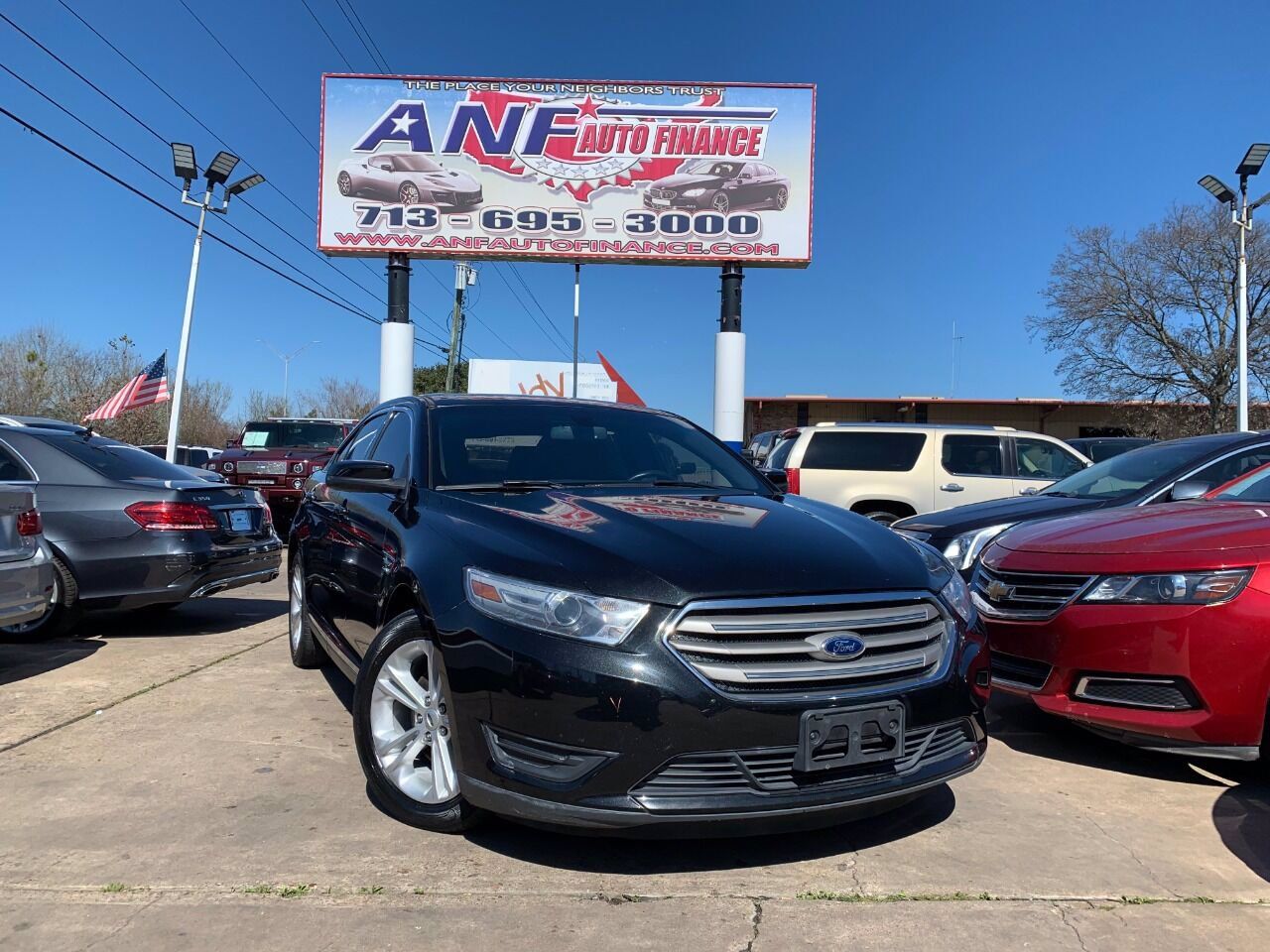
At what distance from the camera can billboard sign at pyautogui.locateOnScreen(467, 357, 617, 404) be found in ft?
80.0

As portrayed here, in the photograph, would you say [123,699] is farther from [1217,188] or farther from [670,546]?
[1217,188]

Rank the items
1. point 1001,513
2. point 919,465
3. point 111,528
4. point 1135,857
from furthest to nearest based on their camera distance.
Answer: point 919,465
point 1001,513
point 111,528
point 1135,857

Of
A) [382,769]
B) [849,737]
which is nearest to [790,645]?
[849,737]

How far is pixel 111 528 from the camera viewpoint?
6.13m

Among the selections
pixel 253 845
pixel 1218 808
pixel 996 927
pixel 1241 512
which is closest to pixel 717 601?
pixel 996 927

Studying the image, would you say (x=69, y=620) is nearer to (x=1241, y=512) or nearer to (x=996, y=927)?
(x=996, y=927)

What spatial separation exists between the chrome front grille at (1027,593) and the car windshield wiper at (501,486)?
2.28 meters

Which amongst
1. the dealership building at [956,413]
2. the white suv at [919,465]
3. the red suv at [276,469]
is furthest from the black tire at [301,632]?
the dealership building at [956,413]

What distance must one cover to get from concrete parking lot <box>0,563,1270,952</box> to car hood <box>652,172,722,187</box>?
49.9ft

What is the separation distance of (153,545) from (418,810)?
411cm

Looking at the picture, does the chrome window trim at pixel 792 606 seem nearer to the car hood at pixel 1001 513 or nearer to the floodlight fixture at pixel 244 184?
the car hood at pixel 1001 513

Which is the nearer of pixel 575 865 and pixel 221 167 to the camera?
pixel 575 865

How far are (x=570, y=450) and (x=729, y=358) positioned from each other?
1422 centimetres

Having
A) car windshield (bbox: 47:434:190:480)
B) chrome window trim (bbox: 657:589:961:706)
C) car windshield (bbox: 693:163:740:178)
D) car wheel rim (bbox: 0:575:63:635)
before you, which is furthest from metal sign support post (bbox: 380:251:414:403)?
chrome window trim (bbox: 657:589:961:706)
